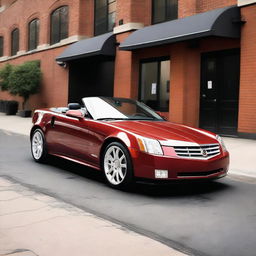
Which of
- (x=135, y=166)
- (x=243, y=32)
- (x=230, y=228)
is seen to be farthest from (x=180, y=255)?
(x=243, y=32)

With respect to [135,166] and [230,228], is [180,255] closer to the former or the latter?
[230,228]

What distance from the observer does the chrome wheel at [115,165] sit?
6051 millimetres

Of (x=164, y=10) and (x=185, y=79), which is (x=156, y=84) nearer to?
(x=185, y=79)

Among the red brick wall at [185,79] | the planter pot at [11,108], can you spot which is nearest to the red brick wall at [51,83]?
the planter pot at [11,108]

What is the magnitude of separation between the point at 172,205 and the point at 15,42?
29028 mm

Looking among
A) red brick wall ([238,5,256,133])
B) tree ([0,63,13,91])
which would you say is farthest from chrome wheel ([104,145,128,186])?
tree ([0,63,13,91])

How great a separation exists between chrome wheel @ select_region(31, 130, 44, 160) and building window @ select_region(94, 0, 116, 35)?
41.8ft

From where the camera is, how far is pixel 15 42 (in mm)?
31844

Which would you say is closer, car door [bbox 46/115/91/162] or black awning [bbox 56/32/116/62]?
car door [bbox 46/115/91/162]

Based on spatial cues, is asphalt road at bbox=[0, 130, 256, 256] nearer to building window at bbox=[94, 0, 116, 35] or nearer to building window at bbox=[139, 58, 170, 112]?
building window at bbox=[139, 58, 170, 112]

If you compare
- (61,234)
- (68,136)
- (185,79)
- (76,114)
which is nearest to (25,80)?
(185,79)

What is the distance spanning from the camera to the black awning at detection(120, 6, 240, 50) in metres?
12.8

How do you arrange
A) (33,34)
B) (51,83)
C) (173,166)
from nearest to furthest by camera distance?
(173,166), (51,83), (33,34)

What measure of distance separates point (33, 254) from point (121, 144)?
2.81m
